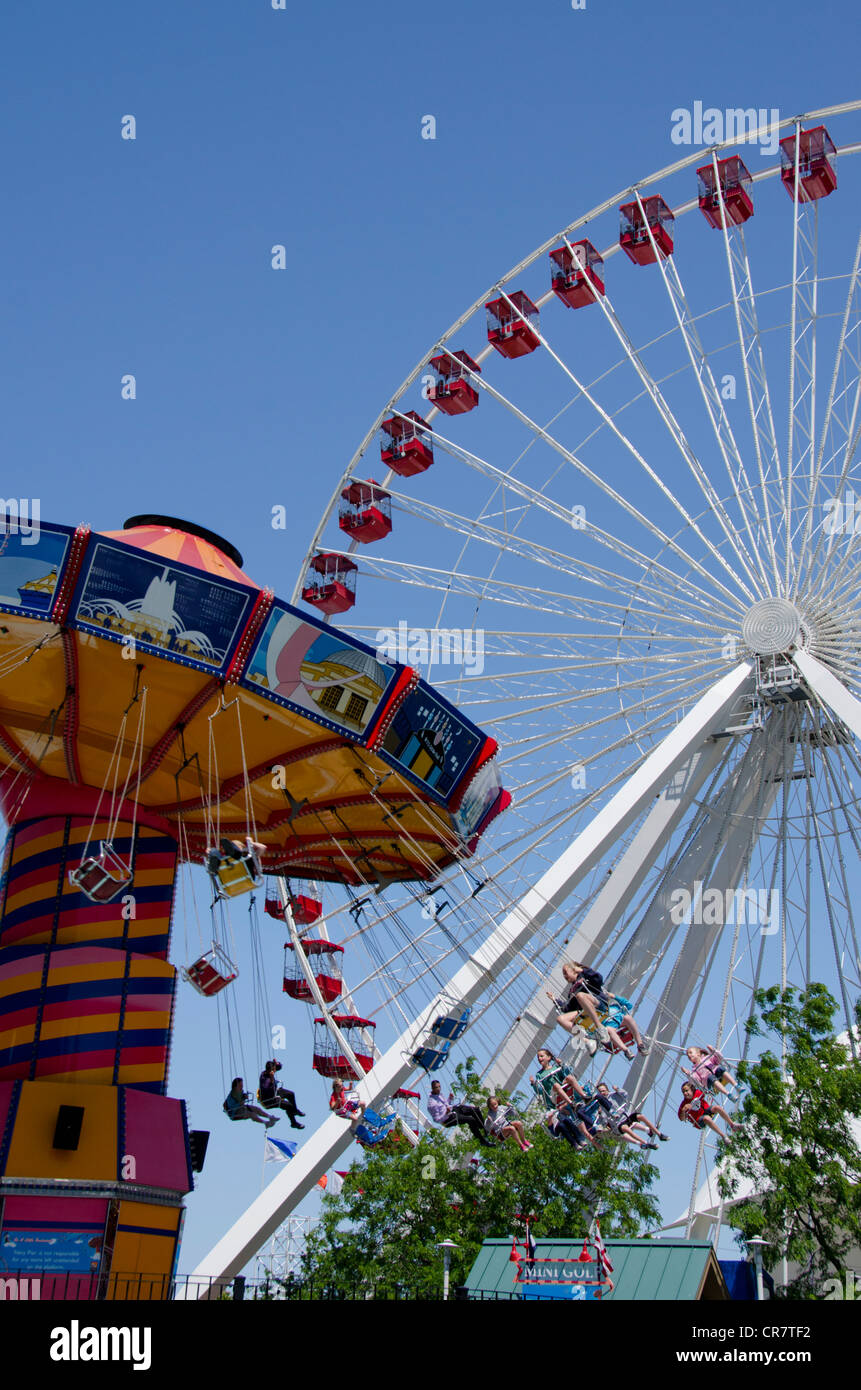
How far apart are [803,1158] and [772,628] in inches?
325

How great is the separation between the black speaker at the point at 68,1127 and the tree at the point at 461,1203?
7.78 meters

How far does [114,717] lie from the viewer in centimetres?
1631

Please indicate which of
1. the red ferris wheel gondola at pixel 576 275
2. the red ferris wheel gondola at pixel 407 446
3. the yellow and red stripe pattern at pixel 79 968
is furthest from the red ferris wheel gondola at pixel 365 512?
the yellow and red stripe pattern at pixel 79 968

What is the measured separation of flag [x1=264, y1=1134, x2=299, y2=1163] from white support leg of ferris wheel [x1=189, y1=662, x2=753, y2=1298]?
91cm

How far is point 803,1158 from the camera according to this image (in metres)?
18.7

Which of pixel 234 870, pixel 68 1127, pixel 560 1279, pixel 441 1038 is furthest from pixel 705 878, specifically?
pixel 68 1127

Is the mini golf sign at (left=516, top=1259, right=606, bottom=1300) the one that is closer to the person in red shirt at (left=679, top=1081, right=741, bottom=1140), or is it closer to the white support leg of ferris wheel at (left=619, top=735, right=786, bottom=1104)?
the person in red shirt at (left=679, top=1081, right=741, bottom=1140)

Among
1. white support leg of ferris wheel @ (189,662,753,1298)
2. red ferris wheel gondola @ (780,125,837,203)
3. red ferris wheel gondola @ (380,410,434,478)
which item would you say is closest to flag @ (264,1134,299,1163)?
white support leg of ferris wheel @ (189,662,753,1298)

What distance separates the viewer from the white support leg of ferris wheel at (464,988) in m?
19.2

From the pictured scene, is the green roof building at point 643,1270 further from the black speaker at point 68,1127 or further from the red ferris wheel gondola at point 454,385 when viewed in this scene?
the red ferris wheel gondola at point 454,385

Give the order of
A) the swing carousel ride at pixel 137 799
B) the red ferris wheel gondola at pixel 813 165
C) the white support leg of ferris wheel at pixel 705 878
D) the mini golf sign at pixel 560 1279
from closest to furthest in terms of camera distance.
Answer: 1. the swing carousel ride at pixel 137 799
2. the mini golf sign at pixel 560 1279
3. the white support leg of ferris wheel at pixel 705 878
4. the red ferris wheel gondola at pixel 813 165

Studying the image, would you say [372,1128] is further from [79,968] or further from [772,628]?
[772,628]

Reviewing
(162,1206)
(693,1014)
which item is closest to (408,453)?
(693,1014)
